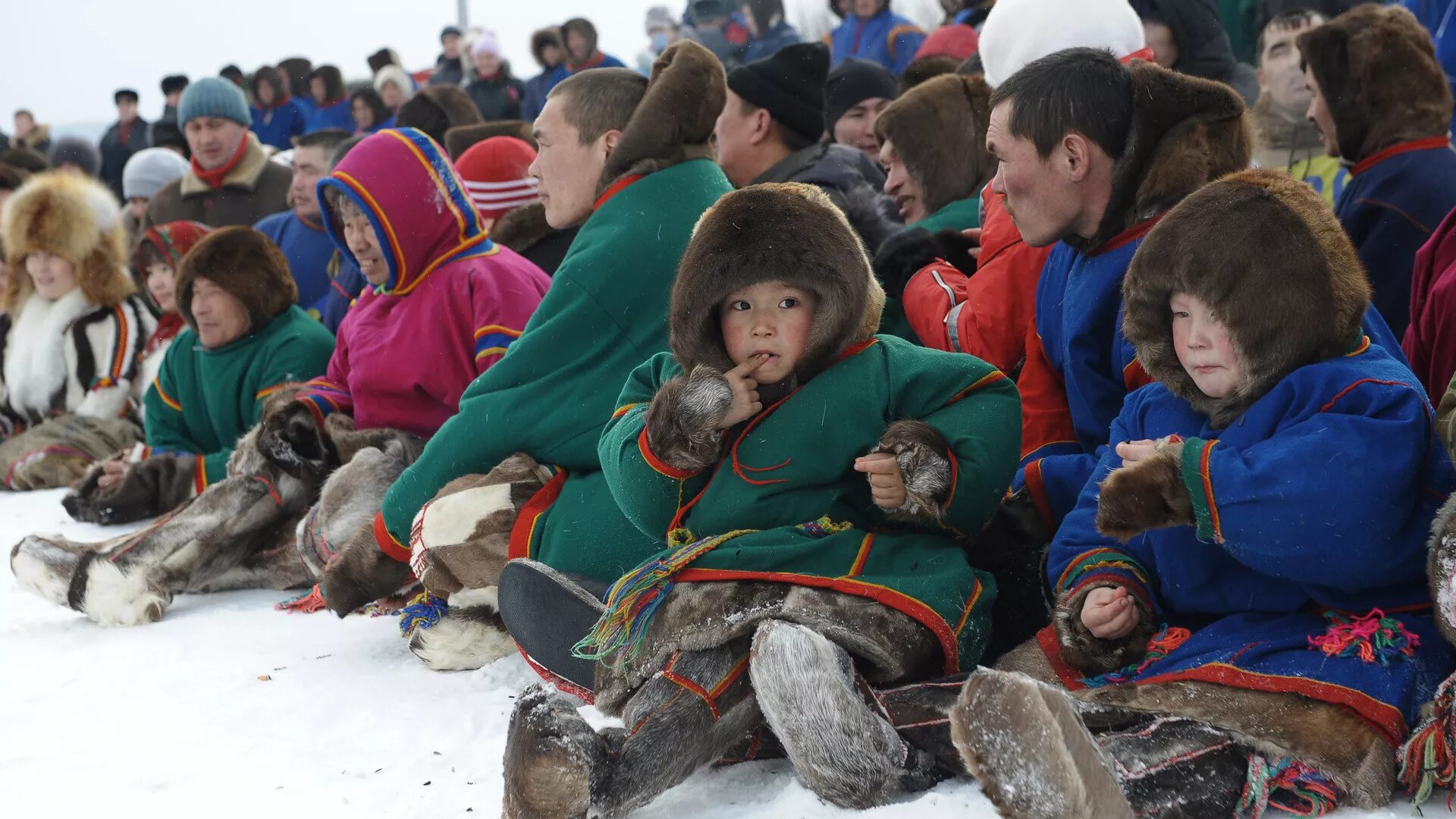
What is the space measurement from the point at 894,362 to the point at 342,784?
1457mm

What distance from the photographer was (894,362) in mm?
2766

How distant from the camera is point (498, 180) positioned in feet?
19.0

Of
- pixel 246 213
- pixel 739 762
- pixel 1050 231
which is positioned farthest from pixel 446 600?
pixel 246 213

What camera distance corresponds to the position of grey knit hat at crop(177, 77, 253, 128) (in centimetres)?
849

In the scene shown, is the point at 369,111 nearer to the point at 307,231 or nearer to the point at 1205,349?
the point at 307,231

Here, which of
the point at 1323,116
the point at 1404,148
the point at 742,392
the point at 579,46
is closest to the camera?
the point at 742,392

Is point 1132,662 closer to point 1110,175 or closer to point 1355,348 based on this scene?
point 1355,348

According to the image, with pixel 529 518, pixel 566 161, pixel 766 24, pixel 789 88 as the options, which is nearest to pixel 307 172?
pixel 789 88

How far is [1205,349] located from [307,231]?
5.86 m

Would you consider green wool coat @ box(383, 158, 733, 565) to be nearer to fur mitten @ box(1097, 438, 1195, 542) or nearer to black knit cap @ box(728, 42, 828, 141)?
black knit cap @ box(728, 42, 828, 141)

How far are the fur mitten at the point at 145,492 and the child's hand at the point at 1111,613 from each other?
155 inches

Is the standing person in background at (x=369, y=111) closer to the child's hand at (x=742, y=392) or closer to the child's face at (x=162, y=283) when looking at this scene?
the child's face at (x=162, y=283)

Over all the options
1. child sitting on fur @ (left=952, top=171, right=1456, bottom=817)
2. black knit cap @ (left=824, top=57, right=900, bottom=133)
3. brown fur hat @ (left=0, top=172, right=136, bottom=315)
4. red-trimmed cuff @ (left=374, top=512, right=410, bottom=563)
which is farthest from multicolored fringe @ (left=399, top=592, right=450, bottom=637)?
brown fur hat @ (left=0, top=172, right=136, bottom=315)

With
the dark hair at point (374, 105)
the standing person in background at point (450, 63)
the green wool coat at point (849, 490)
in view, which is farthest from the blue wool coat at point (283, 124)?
the green wool coat at point (849, 490)
